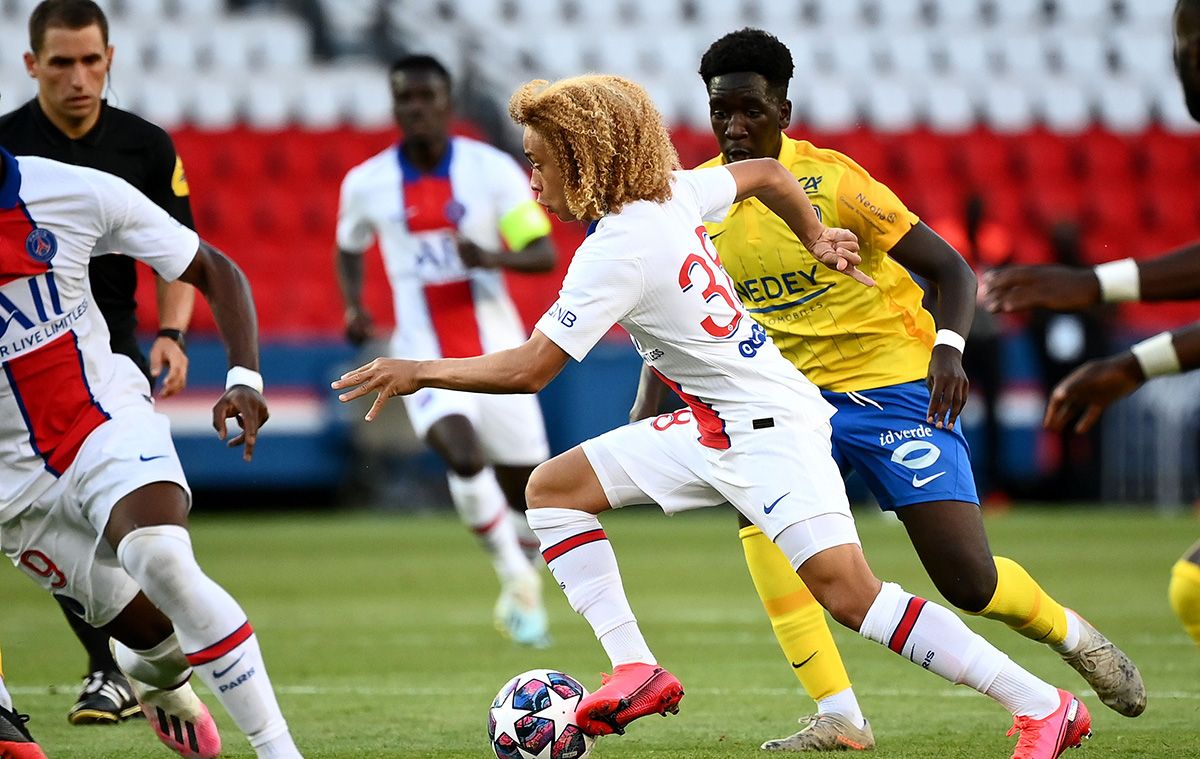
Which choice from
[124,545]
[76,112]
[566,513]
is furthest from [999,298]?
[76,112]

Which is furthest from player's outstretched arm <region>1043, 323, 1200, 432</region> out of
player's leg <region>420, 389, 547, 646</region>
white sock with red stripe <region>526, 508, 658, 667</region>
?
player's leg <region>420, 389, 547, 646</region>

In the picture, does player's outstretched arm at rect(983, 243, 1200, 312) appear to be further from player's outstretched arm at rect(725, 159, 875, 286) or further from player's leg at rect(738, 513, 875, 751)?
player's leg at rect(738, 513, 875, 751)

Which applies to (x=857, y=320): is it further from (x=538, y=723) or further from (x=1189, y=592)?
(x=538, y=723)

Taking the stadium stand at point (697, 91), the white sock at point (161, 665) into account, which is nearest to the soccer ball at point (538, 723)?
the white sock at point (161, 665)

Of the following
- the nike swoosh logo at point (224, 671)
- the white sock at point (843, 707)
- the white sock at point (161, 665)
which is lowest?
the white sock at point (843, 707)

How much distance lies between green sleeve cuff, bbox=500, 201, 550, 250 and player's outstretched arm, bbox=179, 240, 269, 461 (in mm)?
4013

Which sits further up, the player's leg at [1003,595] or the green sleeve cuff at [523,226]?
the green sleeve cuff at [523,226]

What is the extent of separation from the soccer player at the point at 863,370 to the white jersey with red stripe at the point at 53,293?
5.44ft

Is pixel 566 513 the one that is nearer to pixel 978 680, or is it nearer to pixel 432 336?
pixel 978 680

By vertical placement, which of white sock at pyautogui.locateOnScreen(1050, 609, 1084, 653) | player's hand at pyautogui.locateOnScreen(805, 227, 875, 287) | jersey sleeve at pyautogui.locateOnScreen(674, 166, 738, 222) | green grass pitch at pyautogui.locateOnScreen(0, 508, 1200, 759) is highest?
jersey sleeve at pyautogui.locateOnScreen(674, 166, 738, 222)

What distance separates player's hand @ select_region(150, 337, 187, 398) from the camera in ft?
17.5

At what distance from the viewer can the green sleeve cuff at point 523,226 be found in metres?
8.73

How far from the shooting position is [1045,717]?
4.55 m

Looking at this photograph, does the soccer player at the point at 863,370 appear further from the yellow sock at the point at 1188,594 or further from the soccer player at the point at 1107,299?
the soccer player at the point at 1107,299
